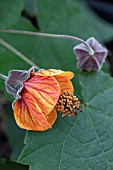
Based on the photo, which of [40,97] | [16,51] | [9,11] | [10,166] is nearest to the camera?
[40,97]

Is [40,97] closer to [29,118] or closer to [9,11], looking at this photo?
[29,118]

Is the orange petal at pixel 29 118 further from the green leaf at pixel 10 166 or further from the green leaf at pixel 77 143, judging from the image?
the green leaf at pixel 10 166

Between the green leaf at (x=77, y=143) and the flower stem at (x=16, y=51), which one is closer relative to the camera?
the green leaf at (x=77, y=143)

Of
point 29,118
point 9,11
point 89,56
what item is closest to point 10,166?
point 29,118

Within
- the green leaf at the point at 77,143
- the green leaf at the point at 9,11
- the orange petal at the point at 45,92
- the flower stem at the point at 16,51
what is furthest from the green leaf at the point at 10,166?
the green leaf at the point at 9,11

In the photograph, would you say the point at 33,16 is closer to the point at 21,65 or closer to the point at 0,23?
the point at 0,23

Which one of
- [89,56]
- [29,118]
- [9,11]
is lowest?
[29,118]

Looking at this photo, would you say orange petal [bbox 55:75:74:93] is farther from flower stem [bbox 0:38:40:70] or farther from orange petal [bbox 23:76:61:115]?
flower stem [bbox 0:38:40:70]

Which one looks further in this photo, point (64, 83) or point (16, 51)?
point (16, 51)
